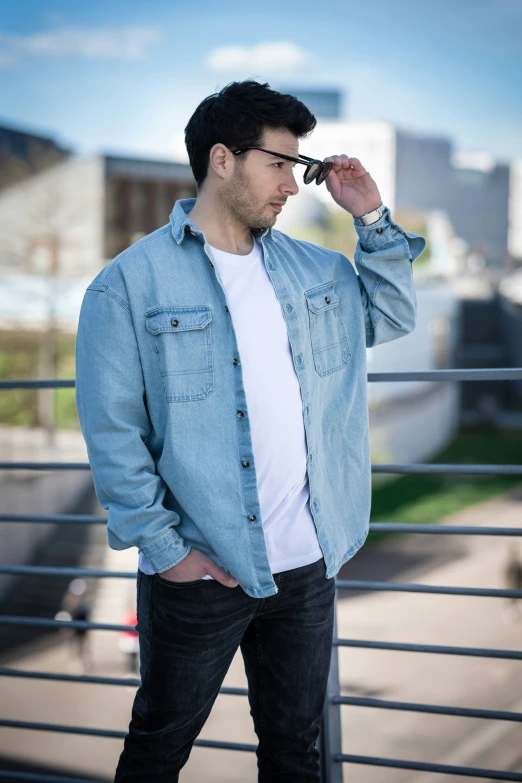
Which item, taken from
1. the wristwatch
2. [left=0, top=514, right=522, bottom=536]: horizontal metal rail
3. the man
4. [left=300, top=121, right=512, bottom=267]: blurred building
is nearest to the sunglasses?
the man

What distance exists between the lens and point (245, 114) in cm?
184

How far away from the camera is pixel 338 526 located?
6.42ft

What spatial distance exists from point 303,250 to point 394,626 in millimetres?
16309

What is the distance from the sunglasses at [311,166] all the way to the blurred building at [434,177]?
2357 inches

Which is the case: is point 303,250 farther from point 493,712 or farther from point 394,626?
point 394,626

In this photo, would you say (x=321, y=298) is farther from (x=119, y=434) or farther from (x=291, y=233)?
(x=291, y=233)

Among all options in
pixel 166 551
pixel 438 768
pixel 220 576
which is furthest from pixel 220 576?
pixel 438 768

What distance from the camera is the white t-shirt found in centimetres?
185

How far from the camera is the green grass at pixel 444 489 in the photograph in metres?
29.2

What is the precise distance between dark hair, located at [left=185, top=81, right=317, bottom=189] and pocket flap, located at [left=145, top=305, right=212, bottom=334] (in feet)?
1.14

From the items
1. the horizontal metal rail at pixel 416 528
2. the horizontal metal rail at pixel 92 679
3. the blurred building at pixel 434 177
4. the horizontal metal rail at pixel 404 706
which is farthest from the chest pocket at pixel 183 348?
the blurred building at pixel 434 177

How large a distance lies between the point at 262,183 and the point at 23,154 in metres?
30.5

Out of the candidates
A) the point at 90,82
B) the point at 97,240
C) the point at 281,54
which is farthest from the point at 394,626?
the point at 281,54

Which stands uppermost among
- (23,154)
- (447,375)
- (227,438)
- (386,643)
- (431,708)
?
(23,154)
